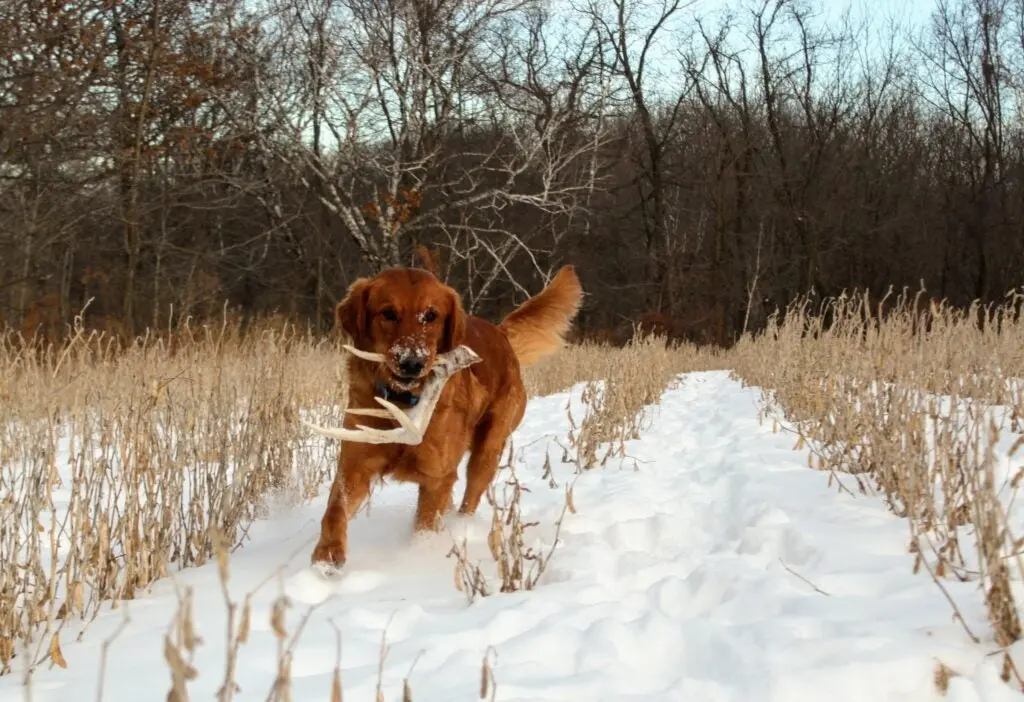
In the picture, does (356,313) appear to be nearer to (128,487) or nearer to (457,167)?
(128,487)

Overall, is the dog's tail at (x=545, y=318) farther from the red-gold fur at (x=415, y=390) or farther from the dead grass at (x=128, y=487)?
the dead grass at (x=128, y=487)

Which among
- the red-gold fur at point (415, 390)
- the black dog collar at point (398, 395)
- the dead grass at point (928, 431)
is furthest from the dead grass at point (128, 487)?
the dead grass at point (928, 431)

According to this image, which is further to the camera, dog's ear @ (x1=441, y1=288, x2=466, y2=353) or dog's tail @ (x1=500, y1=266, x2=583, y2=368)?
dog's tail @ (x1=500, y1=266, x2=583, y2=368)

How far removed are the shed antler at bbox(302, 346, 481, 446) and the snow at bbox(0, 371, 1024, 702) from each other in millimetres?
537

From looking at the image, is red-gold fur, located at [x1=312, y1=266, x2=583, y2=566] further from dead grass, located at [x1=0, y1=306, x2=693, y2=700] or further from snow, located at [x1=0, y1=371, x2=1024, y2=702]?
dead grass, located at [x1=0, y1=306, x2=693, y2=700]

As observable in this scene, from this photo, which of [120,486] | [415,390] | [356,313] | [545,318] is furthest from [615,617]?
[545,318]

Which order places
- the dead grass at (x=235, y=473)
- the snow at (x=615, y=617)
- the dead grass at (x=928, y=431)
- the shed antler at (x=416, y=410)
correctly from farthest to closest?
the shed antler at (x=416, y=410)
the dead grass at (x=235, y=473)
the dead grass at (x=928, y=431)
the snow at (x=615, y=617)

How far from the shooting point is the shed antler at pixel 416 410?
8.86ft

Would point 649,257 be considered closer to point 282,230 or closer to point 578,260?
point 578,260

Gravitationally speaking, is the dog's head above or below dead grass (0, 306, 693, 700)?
above

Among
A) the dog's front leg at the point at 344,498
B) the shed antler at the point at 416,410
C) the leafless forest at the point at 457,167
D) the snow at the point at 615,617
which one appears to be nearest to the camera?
the snow at the point at 615,617

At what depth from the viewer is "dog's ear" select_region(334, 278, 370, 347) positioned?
10.7ft

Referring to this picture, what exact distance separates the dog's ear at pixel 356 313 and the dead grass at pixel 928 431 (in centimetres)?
215

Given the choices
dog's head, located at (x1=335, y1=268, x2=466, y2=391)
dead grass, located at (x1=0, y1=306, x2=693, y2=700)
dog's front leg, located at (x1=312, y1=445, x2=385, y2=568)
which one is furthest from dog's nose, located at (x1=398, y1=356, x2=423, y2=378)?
dead grass, located at (x1=0, y1=306, x2=693, y2=700)
